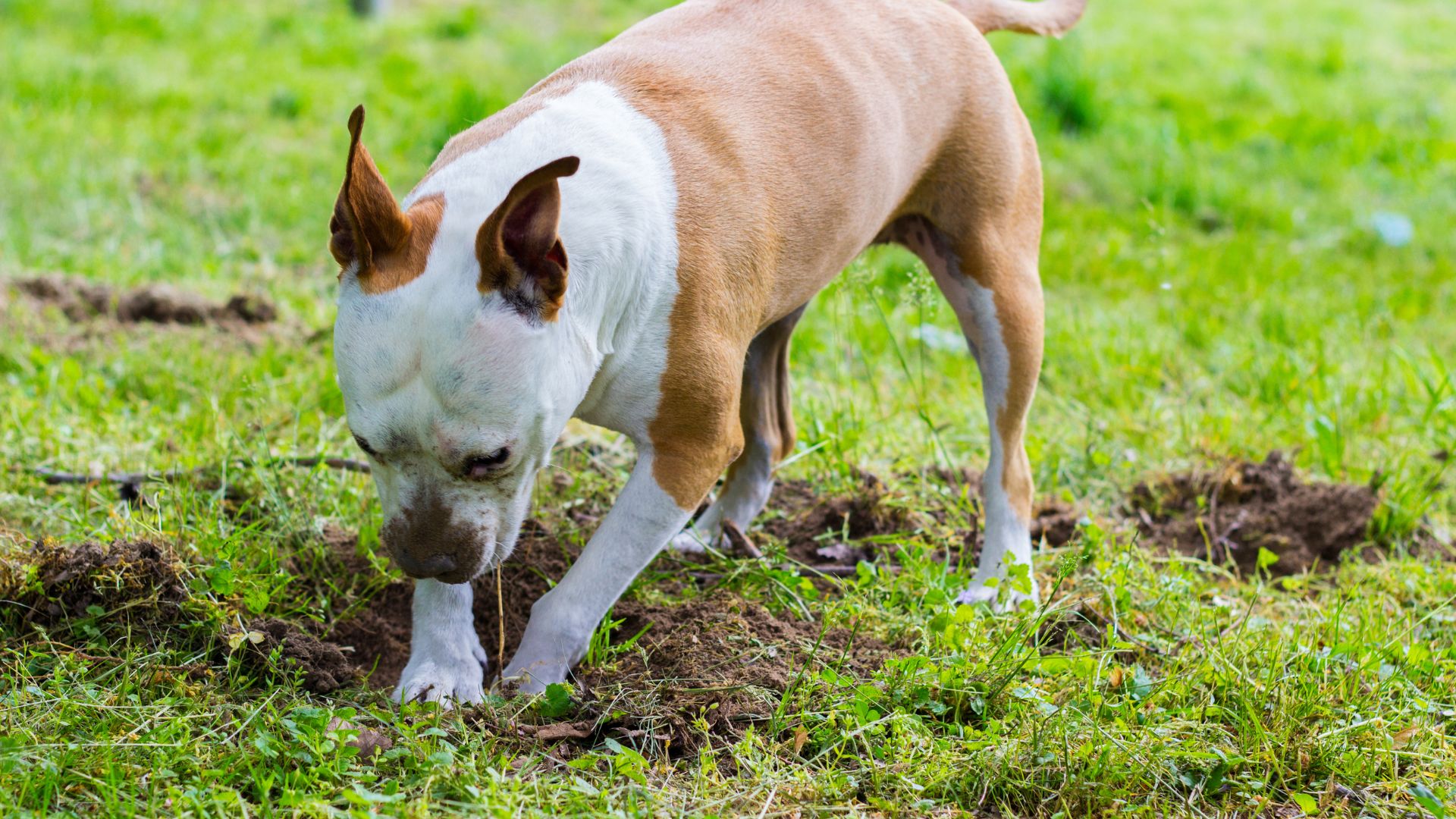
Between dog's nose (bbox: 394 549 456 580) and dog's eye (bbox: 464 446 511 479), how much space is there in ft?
0.66

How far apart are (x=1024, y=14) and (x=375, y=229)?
7.36 ft

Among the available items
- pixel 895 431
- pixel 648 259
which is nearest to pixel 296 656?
pixel 648 259

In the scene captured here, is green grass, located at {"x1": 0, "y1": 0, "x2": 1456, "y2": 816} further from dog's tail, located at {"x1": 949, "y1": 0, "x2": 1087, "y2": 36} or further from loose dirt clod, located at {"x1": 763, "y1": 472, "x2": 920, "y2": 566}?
dog's tail, located at {"x1": 949, "y1": 0, "x2": 1087, "y2": 36}

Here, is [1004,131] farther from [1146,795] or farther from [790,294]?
[1146,795]

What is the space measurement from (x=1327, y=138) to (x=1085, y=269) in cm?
312

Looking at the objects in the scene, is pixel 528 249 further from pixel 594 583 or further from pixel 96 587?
pixel 96 587

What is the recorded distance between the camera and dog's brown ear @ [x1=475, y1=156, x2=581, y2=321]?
94.9 inches

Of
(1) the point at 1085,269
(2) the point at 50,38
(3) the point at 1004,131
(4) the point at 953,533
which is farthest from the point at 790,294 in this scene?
(2) the point at 50,38

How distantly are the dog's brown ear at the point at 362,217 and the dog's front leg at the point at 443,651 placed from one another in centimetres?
82

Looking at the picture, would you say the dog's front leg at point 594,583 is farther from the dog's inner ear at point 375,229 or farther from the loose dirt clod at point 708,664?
the dog's inner ear at point 375,229

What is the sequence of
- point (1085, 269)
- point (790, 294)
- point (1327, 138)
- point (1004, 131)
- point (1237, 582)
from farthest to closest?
point (1327, 138), point (1085, 269), point (1237, 582), point (1004, 131), point (790, 294)

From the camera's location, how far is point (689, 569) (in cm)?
358

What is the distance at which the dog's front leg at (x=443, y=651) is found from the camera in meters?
2.94

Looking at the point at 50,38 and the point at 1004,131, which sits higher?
the point at 1004,131
